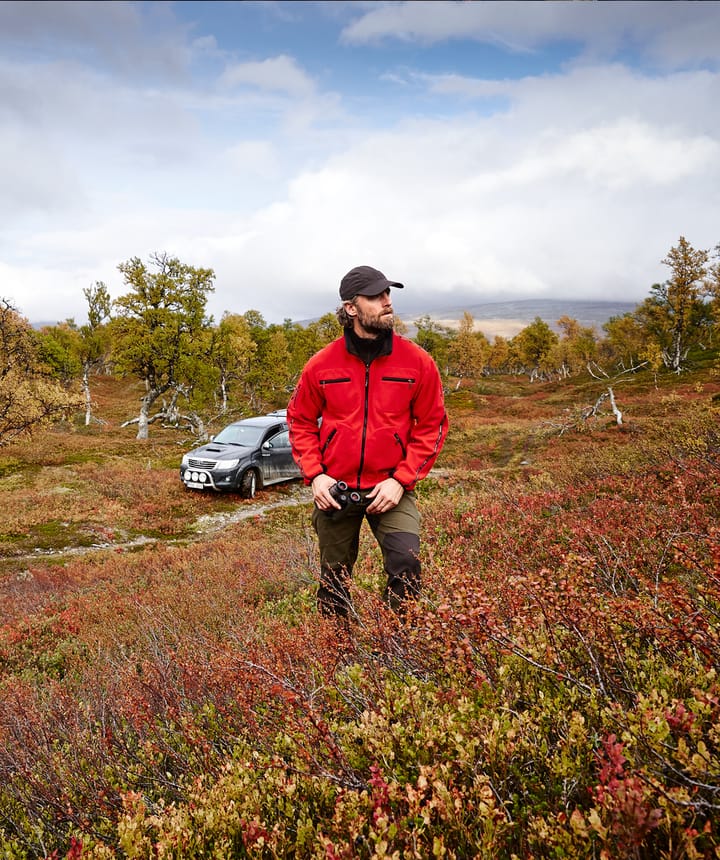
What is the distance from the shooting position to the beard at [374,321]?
333cm

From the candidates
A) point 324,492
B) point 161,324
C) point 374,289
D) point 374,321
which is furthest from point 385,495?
point 161,324

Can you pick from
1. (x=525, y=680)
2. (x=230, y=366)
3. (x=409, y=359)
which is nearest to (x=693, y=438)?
(x=409, y=359)

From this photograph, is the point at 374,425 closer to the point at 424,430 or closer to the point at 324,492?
the point at 424,430

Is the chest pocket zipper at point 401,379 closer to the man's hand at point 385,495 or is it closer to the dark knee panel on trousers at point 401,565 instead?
the man's hand at point 385,495

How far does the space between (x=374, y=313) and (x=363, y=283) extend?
236mm

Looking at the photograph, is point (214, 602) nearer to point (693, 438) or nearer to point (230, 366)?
point (693, 438)

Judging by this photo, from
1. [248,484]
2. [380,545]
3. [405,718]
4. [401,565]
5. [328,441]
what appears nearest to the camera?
[405,718]

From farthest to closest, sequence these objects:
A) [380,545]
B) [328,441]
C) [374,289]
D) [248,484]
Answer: [248,484], [380,545], [328,441], [374,289]

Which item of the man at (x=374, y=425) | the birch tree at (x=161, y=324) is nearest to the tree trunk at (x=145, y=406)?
the birch tree at (x=161, y=324)

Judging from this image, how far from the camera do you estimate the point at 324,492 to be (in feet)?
11.6

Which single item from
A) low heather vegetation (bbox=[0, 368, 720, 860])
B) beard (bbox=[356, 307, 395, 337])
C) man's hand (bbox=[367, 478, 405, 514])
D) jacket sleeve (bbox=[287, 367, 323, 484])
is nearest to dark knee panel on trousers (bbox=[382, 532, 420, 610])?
low heather vegetation (bbox=[0, 368, 720, 860])

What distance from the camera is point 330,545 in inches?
151

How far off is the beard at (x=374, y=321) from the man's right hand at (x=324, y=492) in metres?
1.13

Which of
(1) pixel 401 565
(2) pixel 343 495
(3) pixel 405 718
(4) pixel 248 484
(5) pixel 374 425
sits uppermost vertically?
(5) pixel 374 425
